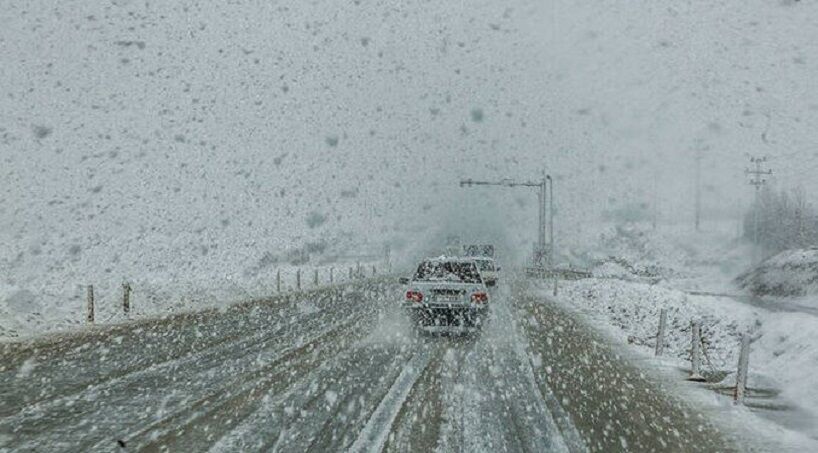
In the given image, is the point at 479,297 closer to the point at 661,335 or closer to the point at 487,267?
the point at 661,335

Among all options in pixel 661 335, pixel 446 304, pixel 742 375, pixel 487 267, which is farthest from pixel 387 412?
pixel 487 267

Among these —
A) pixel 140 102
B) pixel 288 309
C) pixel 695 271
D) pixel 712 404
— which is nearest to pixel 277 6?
pixel 140 102

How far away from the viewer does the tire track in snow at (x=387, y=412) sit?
654 centimetres

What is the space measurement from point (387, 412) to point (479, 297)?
25.0 ft

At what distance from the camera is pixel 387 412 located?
789 cm

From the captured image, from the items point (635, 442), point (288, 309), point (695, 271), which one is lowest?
point (695, 271)

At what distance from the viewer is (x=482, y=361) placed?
1200 cm

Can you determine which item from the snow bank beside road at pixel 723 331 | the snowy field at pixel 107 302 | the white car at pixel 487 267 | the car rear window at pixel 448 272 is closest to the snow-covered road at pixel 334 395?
the car rear window at pixel 448 272

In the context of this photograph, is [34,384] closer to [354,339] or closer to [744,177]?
[354,339]

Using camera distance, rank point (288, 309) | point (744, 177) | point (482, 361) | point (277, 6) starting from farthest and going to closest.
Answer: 1. point (744, 177)
2. point (277, 6)
3. point (288, 309)
4. point (482, 361)

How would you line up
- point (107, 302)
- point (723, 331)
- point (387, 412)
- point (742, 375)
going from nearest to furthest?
1. point (387, 412)
2. point (742, 375)
3. point (723, 331)
4. point (107, 302)

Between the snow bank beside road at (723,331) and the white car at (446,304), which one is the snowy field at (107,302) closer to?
the white car at (446,304)

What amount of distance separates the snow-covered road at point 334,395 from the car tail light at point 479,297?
2.47ft

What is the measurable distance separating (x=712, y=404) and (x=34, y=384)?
864 cm
